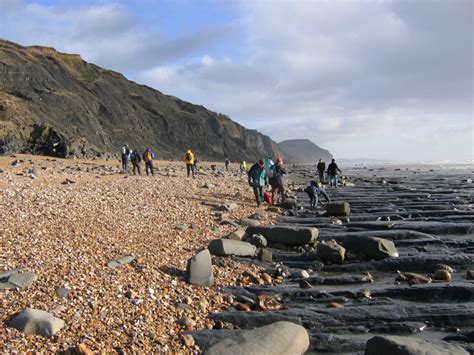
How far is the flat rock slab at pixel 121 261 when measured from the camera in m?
8.01

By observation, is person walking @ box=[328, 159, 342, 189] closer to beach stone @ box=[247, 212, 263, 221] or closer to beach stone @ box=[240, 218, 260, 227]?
beach stone @ box=[247, 212, 263, 221]

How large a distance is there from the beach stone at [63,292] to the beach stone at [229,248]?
13.1 feet

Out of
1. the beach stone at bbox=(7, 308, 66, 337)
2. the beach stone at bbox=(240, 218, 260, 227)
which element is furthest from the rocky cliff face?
the beach stone at bbox=(7, 308, 66, 337)

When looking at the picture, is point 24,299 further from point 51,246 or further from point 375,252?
point 375,252

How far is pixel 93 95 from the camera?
2926 inches

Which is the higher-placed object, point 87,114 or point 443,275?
point 87,114

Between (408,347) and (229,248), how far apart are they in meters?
5.37

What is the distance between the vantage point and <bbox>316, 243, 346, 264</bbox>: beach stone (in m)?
10.2

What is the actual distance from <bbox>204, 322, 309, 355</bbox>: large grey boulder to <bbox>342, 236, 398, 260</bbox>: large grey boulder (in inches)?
190

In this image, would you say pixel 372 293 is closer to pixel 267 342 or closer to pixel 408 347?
pixel 408 347

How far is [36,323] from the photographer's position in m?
5.49

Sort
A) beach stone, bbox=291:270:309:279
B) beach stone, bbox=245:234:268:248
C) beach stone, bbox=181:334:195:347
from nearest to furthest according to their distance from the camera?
1. beach stone, bbox=181:334:195:347
2. beach stone, bbox=291:270:309:279
3. beach stone, bbox=245:234:268:248

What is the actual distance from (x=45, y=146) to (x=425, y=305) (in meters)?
40.4

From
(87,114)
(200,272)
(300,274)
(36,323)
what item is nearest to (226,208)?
(300,274)
